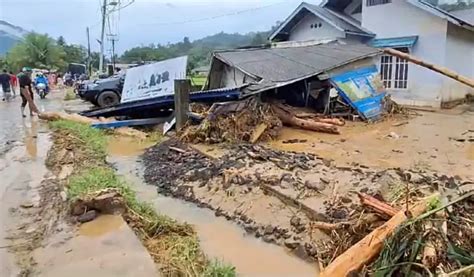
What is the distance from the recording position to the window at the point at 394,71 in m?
16.3

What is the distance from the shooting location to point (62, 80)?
39375 mm

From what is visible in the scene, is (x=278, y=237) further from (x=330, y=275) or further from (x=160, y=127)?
(x=160, y=127)

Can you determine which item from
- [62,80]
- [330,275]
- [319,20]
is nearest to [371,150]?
[330,275]

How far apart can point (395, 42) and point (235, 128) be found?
957 cm

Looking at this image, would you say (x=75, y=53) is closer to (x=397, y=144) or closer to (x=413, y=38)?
(x=413, y=38)

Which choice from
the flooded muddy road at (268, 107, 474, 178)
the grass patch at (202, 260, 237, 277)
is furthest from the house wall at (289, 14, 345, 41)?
the grass patch at (202, 260, 237, 277)

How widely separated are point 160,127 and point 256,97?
308cm

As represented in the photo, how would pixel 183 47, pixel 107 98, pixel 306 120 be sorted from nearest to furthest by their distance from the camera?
pixel 306 120 → pixel 107 98 → pixel 183 47

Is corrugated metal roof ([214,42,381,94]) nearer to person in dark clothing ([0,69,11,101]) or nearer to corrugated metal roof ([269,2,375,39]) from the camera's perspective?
corrugated metal roof ([269,2,375,39])

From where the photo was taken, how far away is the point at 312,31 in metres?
19.4

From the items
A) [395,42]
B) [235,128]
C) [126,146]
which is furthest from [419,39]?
[126,146]

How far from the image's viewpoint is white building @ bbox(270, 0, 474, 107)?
49.9 feet

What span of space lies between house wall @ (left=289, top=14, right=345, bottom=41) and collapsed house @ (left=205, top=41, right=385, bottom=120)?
457cm

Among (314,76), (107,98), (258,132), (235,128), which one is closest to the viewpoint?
(235,128)
